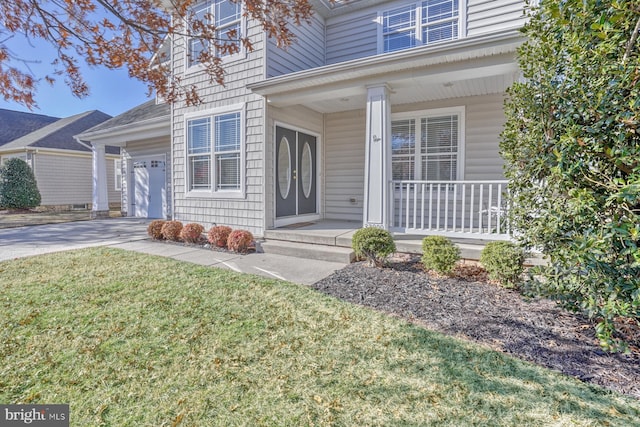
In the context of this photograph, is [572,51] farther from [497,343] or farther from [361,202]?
[361,202]

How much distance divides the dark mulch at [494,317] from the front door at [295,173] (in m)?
3.12

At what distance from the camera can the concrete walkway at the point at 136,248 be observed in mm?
5113

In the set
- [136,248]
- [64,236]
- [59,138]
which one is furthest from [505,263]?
[59,138]

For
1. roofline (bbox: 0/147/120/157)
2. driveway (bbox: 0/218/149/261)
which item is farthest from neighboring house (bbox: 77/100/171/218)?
roofline (bbox: 0/147/120/157)

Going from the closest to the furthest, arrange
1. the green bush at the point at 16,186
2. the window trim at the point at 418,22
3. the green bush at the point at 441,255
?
the green bush at the point at 441,255
the window trim at the point at 418,22
the green bush at the point at 16,186

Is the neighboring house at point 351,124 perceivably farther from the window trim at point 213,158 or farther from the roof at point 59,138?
the roof at point 59,138

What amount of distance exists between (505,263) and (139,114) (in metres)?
12.3

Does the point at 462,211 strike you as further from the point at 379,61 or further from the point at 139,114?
the point at 139,114

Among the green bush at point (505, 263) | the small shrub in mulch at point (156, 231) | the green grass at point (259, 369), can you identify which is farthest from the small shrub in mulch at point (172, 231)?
the green bush at point (505, 263)

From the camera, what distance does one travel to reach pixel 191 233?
22.9 feet

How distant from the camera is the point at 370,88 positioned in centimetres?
576

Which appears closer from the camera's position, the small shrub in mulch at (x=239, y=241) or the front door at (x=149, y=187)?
the small shrub in mulch at (x=239, y=241)

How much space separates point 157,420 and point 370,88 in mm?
5515

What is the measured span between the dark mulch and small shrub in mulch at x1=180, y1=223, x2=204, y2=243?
372 cm
